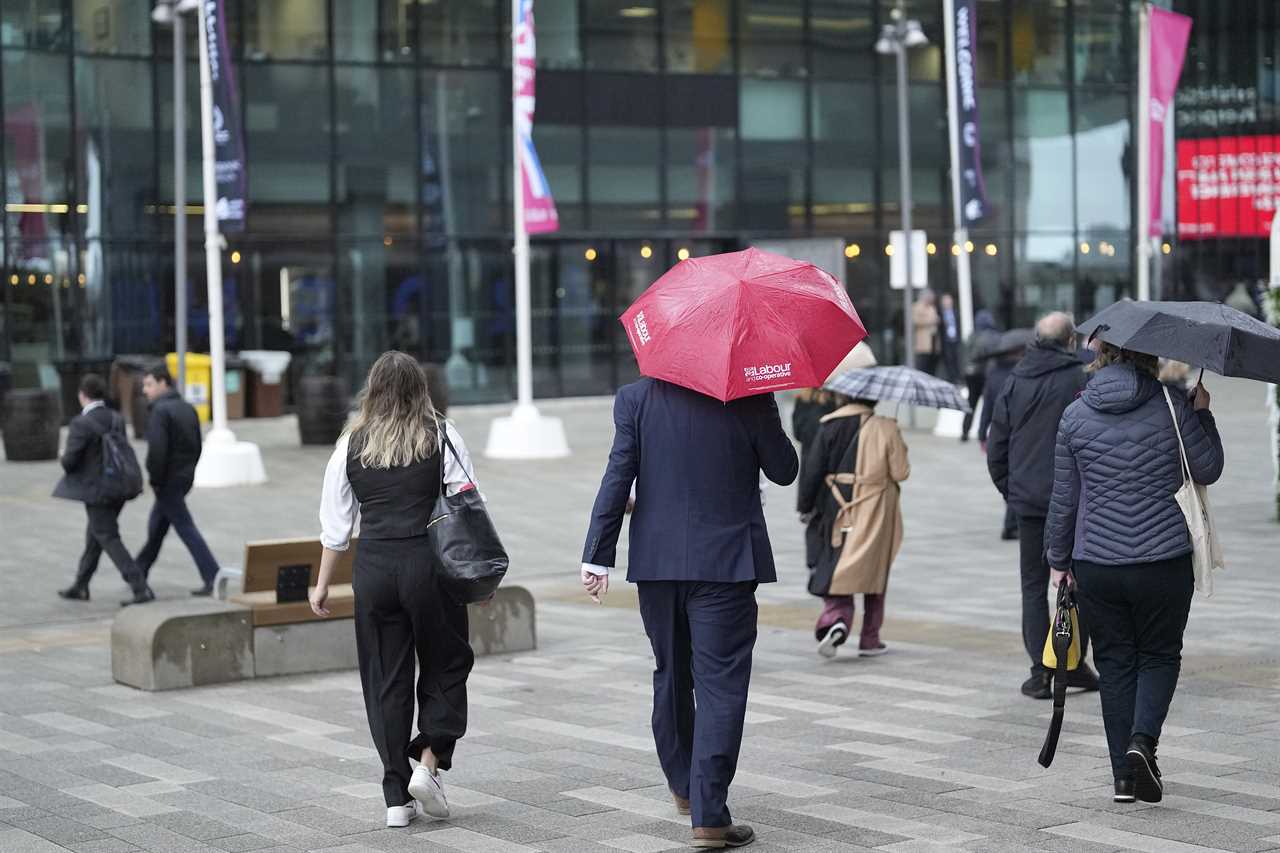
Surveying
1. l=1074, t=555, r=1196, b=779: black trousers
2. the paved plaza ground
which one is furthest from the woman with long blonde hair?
l=1074, t=555, r=1196, b=779: black trousers

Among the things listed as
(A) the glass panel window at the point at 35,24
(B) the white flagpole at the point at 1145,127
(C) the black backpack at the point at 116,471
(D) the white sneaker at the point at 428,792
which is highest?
(A) the glass panel window at the point at 35,24

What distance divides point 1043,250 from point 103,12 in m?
19.0

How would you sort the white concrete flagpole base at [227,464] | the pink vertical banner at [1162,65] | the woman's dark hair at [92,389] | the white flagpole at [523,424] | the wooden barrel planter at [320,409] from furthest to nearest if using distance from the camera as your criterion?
the wooden barrel planter at [320,409], the pink vertical banner at [1162,65], the white flagpole at [523,424], the white concrete flagpole base at [227,464], the woman's dark hair at [92,389]

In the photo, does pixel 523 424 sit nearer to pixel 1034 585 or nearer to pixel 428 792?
pixel 1034 585

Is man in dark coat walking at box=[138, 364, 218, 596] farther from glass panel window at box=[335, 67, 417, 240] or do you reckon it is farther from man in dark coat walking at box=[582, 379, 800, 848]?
glass panel window at box=[335, 67, 417, 240]

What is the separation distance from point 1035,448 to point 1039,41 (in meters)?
30.5

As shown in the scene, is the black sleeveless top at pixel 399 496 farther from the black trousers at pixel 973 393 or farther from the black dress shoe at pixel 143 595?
the black trousers at pixel 973 393

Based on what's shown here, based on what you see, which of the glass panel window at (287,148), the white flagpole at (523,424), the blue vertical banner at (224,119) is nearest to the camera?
the blue vertical banner at (224,119)

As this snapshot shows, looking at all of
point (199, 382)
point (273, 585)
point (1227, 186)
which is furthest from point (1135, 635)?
point (1227, 186)

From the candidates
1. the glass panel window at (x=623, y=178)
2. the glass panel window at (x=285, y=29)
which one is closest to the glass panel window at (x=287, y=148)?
the glass panel window at (x=285, y=29)

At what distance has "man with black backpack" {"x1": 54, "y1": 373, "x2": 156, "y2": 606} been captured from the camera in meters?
12.7

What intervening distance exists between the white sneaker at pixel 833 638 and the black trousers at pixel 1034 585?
120cm

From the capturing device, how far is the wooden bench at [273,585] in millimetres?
9773

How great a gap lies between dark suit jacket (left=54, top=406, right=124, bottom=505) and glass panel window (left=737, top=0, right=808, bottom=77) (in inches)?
895
